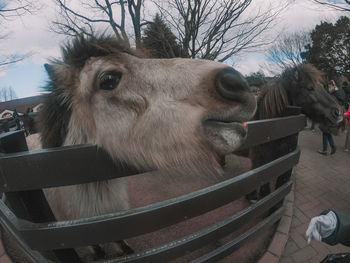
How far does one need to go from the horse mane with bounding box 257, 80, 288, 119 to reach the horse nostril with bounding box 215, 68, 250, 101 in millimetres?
2990

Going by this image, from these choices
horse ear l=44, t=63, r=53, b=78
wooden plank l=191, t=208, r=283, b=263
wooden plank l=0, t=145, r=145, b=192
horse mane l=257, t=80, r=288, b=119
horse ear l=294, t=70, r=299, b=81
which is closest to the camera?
wooden plank l=0, t=145, r=145, b=192

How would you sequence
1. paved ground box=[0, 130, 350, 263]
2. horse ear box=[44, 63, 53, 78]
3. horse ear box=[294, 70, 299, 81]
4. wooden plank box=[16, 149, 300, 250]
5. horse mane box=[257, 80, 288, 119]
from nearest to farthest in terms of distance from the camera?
wooden plank box=[16, 149, 300, 250], horse ear box=[44, 63, 53, 78], paved ground box=[0, 130, 350, 263], horse mane box=[257, 80, 288, 119], horse ear box=[294, 70, 299, 81]

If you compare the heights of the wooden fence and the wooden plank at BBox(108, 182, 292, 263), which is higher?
the wooden fence

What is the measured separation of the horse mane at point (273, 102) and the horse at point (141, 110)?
2.92 m

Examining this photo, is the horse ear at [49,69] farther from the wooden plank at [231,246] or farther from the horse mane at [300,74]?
the horse mane at [300,74]

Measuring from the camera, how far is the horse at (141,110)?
1.07 meters

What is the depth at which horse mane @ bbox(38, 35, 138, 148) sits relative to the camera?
1.49 meters

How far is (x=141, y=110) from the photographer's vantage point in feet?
4.15

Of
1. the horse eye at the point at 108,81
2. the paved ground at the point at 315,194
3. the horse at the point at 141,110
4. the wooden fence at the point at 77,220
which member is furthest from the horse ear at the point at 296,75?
the horse eye at the point at 108,81

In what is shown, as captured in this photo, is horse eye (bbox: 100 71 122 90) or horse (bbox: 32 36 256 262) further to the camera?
horse eye (bbox: 100 71 122 90)

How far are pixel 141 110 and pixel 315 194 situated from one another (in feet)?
14.6

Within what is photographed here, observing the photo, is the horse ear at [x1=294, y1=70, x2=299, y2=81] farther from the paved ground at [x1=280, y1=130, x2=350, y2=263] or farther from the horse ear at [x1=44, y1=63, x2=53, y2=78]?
the horse ear at [x1=44, y1=63, x2=53, y2=78]

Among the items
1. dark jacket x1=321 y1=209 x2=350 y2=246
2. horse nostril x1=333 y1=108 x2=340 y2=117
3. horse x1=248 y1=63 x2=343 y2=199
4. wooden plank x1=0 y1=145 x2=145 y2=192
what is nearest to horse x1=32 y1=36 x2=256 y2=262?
wooden plank x1=0 y1=145 x2=145 y2=192

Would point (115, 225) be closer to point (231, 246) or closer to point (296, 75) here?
point (231, 246)
